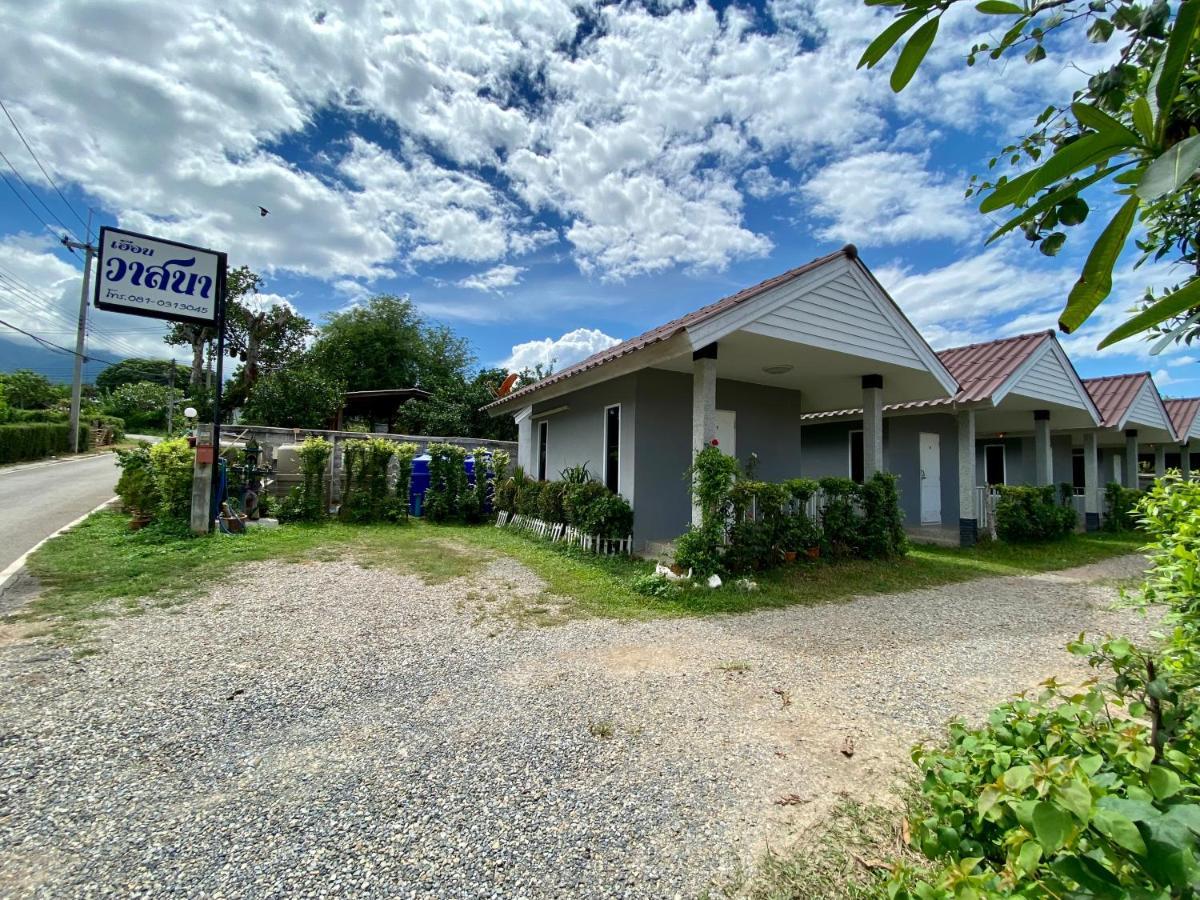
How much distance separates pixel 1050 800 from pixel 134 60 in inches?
443

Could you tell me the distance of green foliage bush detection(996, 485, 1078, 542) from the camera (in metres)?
10.3

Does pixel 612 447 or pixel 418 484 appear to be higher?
pixel 612 447

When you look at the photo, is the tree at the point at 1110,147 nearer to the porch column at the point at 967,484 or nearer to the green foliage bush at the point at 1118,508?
the porch column at the point at 967,484

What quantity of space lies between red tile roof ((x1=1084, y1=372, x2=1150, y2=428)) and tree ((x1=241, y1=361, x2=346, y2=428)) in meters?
23.9

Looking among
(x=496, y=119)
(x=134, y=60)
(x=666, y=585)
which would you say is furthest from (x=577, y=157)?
(x=666, y=585)

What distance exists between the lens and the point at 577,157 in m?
9.53

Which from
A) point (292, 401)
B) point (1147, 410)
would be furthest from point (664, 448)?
point (292, 401)

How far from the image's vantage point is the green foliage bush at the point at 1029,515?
33.9 ft

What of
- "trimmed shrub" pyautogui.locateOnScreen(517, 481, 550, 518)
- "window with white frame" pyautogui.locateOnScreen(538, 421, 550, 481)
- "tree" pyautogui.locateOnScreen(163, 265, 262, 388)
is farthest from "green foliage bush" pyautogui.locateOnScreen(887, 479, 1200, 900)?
"tree" pyautogui.locateOnScreen(163, 265, 262, 388)

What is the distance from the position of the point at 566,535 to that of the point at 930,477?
9.09m

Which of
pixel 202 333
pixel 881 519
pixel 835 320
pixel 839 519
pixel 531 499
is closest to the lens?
pixel 835 320

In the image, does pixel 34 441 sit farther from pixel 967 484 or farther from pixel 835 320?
pixel 967 484

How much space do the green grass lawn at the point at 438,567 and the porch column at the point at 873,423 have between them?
1627 mm

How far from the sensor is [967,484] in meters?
10.0
